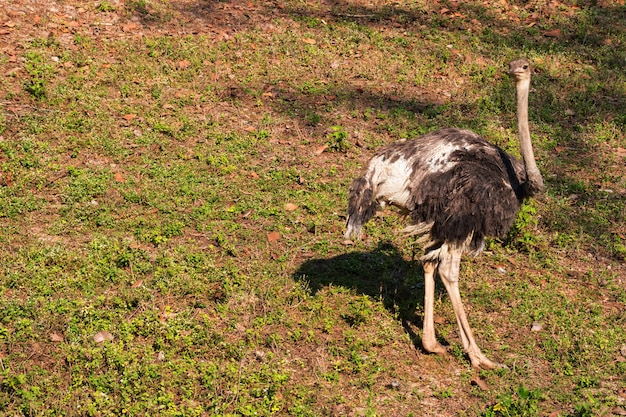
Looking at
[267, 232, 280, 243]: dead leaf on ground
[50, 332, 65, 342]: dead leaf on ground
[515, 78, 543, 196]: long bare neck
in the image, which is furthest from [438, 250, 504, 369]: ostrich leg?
[50, 332, 65, 342]: dead leaf on ground

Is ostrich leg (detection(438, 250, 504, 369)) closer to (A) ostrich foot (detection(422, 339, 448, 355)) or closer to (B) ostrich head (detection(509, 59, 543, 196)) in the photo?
(A) ostrich foot (detection(422, 339, 448, 355))

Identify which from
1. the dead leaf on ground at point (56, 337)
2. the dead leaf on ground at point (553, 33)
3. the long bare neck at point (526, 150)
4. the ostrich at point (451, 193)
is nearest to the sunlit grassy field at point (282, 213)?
the dead leaf on ground at point (56, 337)

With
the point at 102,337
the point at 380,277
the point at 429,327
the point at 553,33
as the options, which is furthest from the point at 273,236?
the point at 553,33

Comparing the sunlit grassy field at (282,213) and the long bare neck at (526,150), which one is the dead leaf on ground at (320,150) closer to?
the sunlit grassy field at (282,213)

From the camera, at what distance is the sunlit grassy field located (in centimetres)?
669

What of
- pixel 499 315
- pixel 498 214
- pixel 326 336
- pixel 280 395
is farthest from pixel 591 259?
pixel 280 395

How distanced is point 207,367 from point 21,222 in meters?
3.03

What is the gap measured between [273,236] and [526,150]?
292cm

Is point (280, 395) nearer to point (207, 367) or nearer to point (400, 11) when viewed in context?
point (207, 367)

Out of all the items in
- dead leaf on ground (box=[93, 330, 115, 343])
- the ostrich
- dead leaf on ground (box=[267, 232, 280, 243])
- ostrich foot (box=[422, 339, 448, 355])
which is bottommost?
dead leaf on ground (box=[93, 330, 115, 343])

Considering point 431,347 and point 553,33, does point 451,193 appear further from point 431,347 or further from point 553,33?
point 553,33

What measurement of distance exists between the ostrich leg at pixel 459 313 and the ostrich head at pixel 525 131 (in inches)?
35.1

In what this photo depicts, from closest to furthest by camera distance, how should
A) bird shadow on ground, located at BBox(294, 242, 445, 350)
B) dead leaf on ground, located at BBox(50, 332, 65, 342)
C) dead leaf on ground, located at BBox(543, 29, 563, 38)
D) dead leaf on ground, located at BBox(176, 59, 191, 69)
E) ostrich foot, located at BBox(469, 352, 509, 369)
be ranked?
dead leaf on ground, located at BBox(50, 332, 65, 342)
ostrich foot, located at BBox(469, 352, 509, 369)
bird shadow on ground, located at BBox(294, 242, 445, 350)
dead leaf on ground, located at BBox(176, 59, 191, 69)
dead leaf on ground, located at BBox(543, 29, 563, 38)

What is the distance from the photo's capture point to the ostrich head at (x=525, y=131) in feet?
23.1
